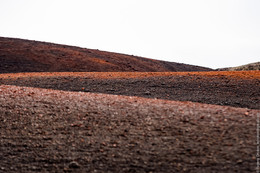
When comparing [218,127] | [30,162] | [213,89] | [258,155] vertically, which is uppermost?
[213,89]

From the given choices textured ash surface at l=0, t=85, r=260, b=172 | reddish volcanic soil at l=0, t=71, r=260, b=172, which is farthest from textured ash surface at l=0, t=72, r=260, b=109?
textured ash surface at l=0, t=85, r=260, b=172

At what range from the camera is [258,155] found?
6188 mm

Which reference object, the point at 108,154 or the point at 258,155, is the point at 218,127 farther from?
the point at 108,154

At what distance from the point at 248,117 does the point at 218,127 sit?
1263 mm

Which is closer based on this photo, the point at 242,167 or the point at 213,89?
A: the point at 242,167

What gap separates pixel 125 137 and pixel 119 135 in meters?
0.22

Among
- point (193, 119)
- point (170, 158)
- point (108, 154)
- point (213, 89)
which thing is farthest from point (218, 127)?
point (213, 89)

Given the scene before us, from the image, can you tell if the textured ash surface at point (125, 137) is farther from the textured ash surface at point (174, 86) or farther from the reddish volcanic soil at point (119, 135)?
the textured ash surface at point (174, 86)

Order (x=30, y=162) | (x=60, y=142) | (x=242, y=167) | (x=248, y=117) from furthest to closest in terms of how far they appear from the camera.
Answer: (x=248, y=117) → (x=60, y=142) → (x=30, y=162) → (x=242, y=167)

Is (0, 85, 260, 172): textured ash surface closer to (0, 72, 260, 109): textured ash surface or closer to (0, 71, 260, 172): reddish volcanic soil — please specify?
(0, 71, 260, 172): reddish volcanic soil

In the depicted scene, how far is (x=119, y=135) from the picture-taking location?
748 cm

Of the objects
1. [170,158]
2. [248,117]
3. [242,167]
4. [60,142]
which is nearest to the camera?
[242,167]

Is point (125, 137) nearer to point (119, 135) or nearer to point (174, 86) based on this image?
point (119, 135)

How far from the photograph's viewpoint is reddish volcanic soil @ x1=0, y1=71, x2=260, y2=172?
6289mm
